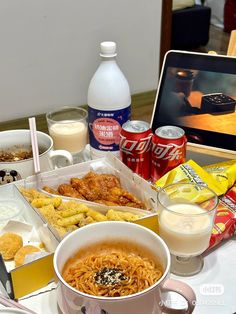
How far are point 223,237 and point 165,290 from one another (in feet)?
0.86

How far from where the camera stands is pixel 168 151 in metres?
0.96

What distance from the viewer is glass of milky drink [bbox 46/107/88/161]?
3.60 ft

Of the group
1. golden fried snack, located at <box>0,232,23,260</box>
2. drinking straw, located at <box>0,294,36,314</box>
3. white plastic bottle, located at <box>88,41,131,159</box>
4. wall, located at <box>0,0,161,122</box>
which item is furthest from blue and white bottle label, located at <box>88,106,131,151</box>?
wall, located at <box>0,0,161,122</box>

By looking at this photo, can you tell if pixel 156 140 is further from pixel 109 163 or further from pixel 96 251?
pixel 96 251

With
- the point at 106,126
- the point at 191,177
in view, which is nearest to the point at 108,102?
the point at 106,126

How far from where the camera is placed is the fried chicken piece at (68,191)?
929mm

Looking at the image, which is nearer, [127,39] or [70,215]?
[70,215]

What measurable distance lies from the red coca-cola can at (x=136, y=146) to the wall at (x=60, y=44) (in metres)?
1.70

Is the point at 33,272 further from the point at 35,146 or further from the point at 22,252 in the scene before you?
the point at 35,146

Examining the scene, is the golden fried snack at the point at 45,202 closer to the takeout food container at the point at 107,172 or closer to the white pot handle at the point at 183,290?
the takeout food container at the point at 107,172

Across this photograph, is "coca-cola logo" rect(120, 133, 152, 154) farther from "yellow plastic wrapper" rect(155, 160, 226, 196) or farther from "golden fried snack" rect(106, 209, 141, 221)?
"golden fried snack" rect(106, 209, 141, 221)

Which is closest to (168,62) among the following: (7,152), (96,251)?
(7,152)

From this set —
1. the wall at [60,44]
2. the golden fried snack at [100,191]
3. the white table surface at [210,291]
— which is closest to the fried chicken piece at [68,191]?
the golden fried snack at [100,191]

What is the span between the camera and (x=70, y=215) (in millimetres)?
850
